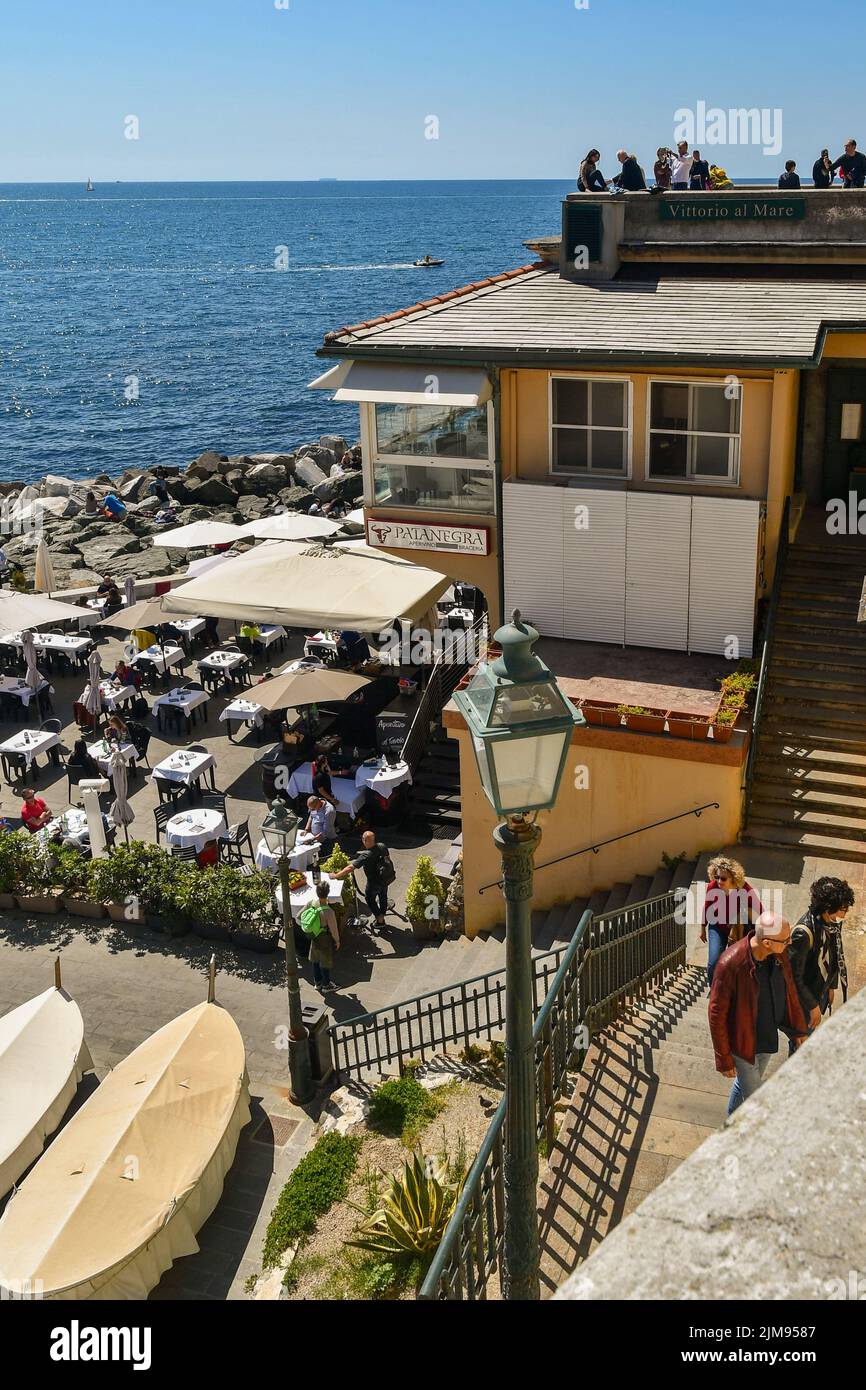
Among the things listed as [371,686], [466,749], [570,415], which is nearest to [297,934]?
[466,749]

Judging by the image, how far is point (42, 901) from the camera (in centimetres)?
1791

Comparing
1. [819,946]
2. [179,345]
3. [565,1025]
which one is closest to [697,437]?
[565,1025]

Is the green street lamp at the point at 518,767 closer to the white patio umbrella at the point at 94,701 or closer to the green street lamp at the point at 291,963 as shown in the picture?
the green street lamp at the point at 291,963

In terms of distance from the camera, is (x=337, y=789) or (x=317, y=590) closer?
(x=337, y=789)

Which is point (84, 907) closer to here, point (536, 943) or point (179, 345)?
point (536, 943)

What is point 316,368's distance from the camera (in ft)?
323

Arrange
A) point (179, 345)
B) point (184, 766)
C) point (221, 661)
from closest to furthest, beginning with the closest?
1. point (184, 766)
2. point (221, 661)
3. point (179, 345)

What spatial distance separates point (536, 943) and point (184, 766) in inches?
308

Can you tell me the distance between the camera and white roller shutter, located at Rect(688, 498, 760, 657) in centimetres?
1642

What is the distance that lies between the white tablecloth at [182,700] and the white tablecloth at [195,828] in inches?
184

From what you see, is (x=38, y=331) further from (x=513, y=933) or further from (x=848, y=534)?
(x=513, y=933)

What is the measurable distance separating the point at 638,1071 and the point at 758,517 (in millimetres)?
8772

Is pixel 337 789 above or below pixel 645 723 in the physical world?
below
